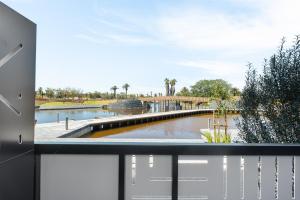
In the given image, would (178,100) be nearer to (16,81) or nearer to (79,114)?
(79,114)

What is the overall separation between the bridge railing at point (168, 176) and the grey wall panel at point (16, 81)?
0.35 m

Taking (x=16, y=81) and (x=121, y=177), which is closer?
(x=16, y=81)

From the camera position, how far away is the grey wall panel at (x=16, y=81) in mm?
1596

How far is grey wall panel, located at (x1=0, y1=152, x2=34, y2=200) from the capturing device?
1.62 metres

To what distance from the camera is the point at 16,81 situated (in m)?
1.77

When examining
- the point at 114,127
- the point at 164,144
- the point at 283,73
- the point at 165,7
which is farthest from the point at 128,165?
the point at 114,127

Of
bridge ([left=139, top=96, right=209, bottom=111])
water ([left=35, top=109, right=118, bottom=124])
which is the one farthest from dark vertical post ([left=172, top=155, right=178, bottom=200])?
water ([left=35, top=109, right=118, bottom=124])

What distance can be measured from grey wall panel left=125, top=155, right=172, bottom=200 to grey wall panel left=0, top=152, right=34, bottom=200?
2.21 feet

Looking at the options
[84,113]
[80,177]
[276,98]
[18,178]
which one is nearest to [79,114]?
[84,113]

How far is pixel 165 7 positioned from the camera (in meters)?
12.8

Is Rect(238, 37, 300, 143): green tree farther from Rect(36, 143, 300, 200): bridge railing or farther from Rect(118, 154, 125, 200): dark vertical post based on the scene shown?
Rect(118, 154, 125, 200): dark vertical post

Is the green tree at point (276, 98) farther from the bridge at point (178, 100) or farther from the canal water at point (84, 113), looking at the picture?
the canal water at point (84, 113)

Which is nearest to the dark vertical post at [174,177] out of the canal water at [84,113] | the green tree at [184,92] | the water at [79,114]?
the canal water at [84,113]

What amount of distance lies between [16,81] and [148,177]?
1127 millimetres
